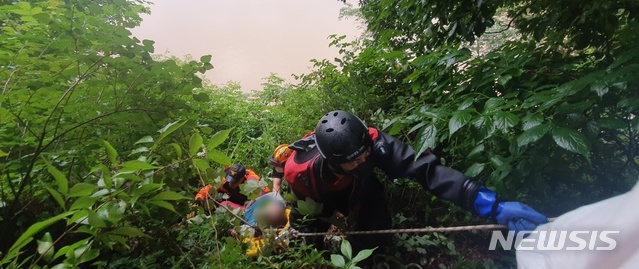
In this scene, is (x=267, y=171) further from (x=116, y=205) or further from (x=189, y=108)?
(x=116, y=205)

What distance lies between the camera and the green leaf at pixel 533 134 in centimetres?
116

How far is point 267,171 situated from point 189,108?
2.00 meters

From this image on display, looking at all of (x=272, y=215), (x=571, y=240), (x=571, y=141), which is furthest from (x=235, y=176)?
(x=571, y=240)

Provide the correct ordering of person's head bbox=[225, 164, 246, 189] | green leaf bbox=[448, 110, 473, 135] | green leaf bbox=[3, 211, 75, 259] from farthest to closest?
person's head bbox=[225, 164, 246, 189] → green leaf bbox=[448, 110, 473, 135] → green leaf bbox=[3, 211, 75, 259]

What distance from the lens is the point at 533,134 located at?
118 cm

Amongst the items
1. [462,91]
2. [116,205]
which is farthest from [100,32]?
[462,91]

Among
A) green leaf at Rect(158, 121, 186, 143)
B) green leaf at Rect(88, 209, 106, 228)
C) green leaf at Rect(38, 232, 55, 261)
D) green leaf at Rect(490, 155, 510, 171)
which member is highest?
green leaf at Rect(158, 121, 186, 143)

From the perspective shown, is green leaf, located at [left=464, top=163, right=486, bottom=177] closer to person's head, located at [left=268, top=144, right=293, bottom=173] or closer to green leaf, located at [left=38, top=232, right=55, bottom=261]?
person's head, located at [left=268, top=144, right=293, bottom=173]

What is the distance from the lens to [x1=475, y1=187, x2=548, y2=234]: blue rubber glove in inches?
51.8

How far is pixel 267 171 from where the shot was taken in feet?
12.1

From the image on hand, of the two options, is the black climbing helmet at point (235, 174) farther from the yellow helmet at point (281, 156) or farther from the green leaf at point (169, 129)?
the green leaf at point (169, 129)

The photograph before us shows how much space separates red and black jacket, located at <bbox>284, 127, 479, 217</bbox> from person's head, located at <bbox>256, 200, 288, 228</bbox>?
266mm

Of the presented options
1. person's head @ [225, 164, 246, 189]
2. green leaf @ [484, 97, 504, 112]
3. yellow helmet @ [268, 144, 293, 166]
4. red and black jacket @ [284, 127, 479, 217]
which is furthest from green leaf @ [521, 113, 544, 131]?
person's head @ [225, 164, 246, 189]

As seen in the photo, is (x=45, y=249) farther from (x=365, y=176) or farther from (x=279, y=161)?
(x=279, y=161)
